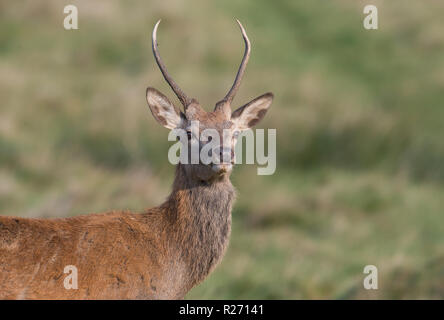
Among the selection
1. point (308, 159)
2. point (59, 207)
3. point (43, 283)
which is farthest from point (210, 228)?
point (308, 159)

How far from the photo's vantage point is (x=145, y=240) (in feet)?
23.8

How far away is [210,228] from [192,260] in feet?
1.08

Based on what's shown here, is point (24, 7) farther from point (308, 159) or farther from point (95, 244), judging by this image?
point (95, 244)

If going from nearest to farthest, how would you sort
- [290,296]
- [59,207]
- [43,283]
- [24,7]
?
[43,283]
[290,296]
[59,207]
[24,7]

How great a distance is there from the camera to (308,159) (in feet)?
62.8

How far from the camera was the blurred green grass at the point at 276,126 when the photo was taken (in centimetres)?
1388

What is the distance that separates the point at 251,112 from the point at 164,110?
33.8 inches

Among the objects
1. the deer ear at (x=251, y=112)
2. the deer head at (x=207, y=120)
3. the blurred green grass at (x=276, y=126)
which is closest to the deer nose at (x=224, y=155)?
the deer head at (x=207, y=120)

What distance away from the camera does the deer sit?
6566 mm

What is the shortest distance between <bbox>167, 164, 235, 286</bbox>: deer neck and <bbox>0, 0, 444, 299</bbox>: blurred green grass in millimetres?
2304
